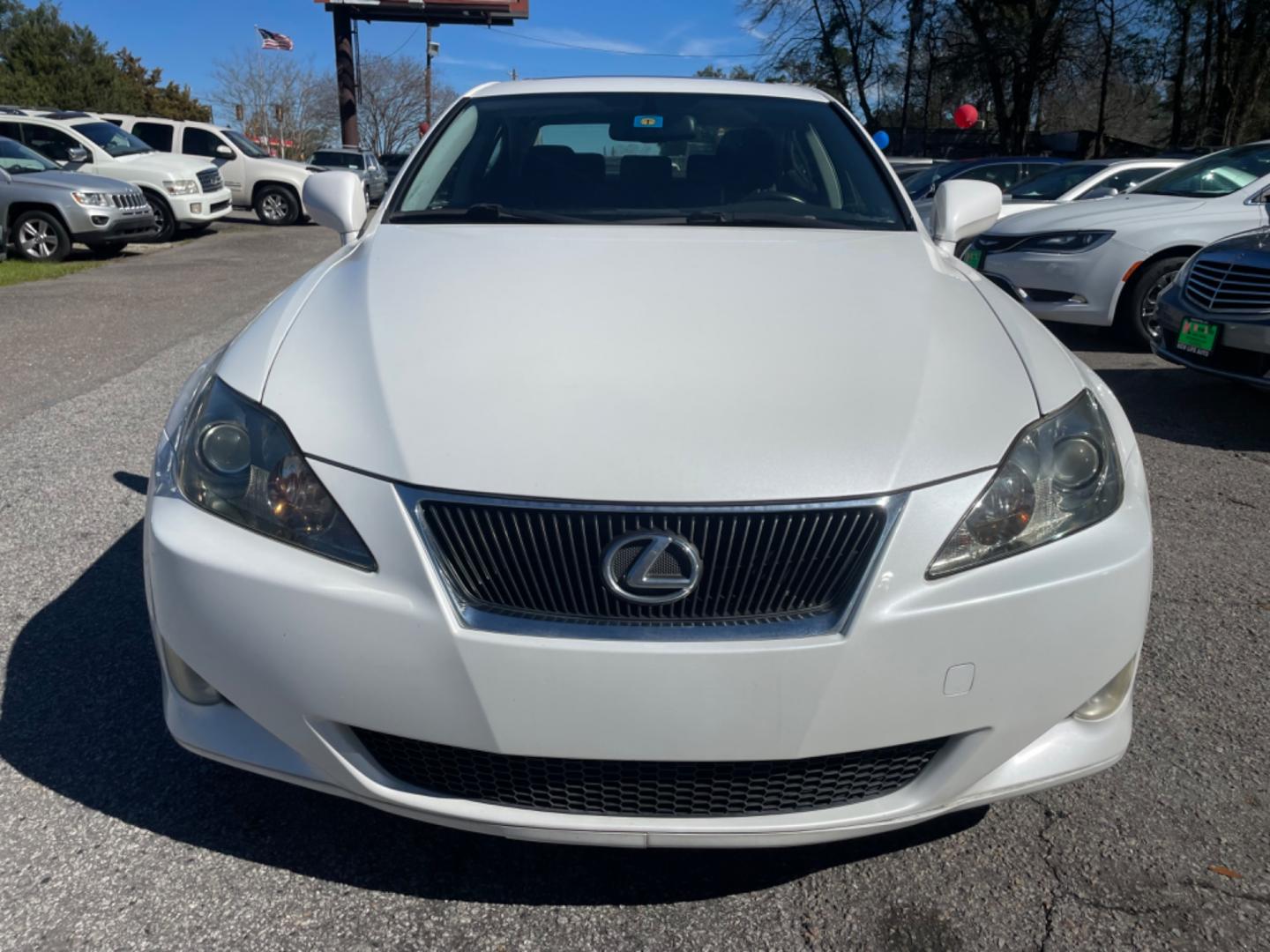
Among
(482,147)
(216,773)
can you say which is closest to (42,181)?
(482,147)

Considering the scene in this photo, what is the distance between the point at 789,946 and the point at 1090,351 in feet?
22.5

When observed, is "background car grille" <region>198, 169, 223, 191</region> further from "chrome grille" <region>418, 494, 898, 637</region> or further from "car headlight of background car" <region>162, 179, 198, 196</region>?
"chrome grille" <region>418, 494, 898, 637</region>

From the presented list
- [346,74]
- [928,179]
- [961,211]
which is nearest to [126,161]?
[928,179]

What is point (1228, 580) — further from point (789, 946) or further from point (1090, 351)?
point (1090, 351)

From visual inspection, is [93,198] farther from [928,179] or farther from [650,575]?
[650,575]

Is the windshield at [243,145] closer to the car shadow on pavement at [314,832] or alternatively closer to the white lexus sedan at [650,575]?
the car shadow on pavement at [314,832]

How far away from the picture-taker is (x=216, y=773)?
2.45m

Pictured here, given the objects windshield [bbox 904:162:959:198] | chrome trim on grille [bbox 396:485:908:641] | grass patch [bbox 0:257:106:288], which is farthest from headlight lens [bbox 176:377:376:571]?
windshield [bbox 904:162:959:198]

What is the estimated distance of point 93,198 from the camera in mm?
12914

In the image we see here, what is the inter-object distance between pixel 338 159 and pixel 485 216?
24.3 metres

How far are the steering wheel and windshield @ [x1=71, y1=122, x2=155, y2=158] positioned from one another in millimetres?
15214

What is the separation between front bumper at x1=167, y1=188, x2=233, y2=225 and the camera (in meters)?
15.9

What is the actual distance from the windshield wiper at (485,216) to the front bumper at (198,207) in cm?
1441

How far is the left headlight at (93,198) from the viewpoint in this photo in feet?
41.9
